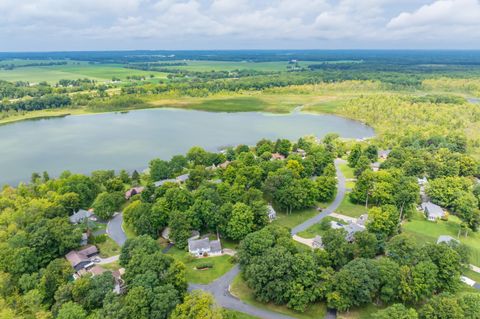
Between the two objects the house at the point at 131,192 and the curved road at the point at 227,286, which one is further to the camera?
the house at the point at 131,192

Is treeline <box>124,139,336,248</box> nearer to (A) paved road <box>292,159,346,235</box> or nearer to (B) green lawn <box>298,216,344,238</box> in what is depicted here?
(A) paved road <box>292,159,346,235</box>

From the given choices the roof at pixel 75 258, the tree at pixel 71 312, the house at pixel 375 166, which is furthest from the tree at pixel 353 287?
the house at pixel 375 166

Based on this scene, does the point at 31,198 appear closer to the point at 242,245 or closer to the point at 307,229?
the point at 242,245

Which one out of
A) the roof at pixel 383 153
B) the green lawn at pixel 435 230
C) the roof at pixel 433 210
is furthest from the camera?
the roof at pixel 383 153

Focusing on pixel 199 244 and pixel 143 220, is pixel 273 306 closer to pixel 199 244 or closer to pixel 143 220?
pixel 199 244

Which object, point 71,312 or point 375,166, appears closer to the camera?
point 71,312

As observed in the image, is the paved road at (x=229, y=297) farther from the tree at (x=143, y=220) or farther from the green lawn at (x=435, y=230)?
the green lawn at (x=435, y=230)

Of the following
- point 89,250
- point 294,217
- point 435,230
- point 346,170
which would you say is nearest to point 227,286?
point 294,217
